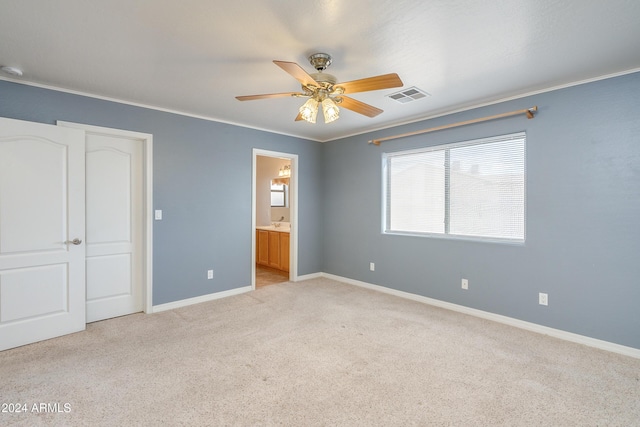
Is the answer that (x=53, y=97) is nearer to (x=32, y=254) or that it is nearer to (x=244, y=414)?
(x=32, y=254)

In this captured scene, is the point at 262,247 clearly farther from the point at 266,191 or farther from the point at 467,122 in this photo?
the point at 467,122

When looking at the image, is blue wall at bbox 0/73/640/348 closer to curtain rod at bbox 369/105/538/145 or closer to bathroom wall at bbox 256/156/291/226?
curtain rod at bbox 369/105/538/145

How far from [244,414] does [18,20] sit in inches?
114

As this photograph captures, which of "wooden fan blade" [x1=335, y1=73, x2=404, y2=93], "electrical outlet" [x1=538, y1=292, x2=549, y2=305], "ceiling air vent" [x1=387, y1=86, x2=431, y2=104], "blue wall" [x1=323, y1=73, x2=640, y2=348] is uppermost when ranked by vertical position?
"ceiling air vent" [x1=387, y1=86, x2=431, y2=104]

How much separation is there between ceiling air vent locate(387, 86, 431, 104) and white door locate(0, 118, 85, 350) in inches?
128

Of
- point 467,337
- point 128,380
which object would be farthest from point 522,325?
point 128,380

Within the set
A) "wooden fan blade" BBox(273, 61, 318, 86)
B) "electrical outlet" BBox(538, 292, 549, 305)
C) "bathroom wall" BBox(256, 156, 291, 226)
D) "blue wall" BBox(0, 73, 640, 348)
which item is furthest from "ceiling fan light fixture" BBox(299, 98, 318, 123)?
"bathroom wall" BBox(256, 156, 291, 226)

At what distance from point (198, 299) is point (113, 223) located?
1.40 m

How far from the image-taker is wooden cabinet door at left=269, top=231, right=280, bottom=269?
594 cm

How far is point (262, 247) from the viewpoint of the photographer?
21.1ft

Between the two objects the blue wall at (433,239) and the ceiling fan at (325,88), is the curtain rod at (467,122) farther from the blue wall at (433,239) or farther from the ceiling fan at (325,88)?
the ceiling fan at (325,88)

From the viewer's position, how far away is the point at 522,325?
10.6 feet

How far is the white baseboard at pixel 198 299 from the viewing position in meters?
3.75

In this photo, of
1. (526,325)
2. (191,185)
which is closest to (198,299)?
(191,185)
